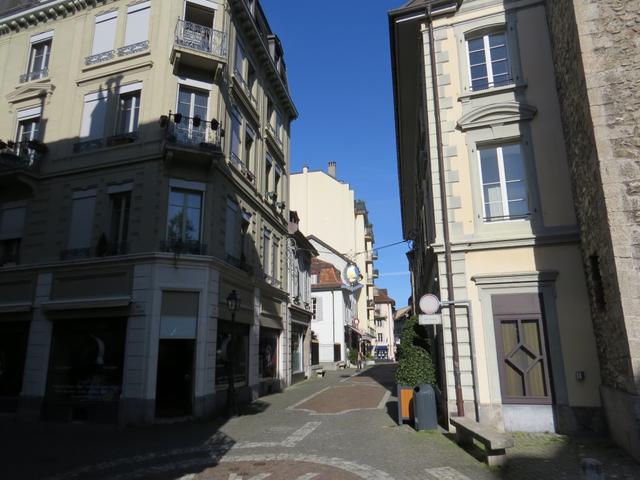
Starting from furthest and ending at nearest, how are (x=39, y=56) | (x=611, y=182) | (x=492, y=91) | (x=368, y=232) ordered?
(x=368, y=232) → (x=39, y=56) → (x=492, y=91) → (x=611, y=182)

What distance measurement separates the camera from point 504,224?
400 inches

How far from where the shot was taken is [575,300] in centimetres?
932

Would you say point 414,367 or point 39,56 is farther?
point 39,56

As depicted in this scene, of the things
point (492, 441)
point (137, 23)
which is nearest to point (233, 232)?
point (137, 23)

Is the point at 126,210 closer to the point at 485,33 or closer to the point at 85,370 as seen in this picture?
the point at 85,370

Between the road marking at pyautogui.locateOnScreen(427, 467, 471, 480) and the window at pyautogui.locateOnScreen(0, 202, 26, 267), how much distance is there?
49.3 feet

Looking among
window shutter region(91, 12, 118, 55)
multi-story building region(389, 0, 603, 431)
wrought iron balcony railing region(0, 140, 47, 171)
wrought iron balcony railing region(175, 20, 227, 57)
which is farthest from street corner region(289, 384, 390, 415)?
window shutter region(91, 12, 118, 55)

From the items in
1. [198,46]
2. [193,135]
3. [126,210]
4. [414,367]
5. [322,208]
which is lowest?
[414,367]

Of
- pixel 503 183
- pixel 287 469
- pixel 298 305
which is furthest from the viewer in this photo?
pixel 298 305

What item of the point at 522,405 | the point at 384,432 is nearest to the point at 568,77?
the point at 522,405

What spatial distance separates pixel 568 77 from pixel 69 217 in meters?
14.7

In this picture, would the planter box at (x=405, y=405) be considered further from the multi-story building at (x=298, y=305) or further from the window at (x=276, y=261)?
the multi-story building at (x=298, y=305)

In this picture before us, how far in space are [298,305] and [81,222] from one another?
12798 mm

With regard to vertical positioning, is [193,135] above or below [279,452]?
above
